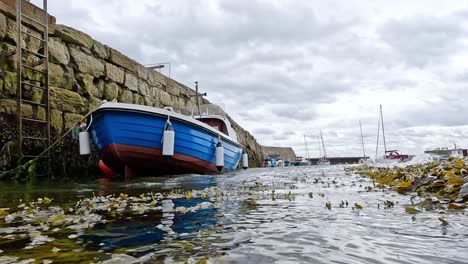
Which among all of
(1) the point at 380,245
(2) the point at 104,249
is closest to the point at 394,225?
(1) the point at 380,245

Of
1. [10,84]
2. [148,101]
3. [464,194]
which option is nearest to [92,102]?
[10,84]

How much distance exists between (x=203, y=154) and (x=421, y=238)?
446 inches

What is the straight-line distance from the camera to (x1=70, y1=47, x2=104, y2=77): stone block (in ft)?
53.2

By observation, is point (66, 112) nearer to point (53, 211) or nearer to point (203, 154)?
point (203, 154)

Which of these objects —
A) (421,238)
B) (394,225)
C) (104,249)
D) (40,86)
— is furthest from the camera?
(40,86)

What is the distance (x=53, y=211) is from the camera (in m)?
4.14

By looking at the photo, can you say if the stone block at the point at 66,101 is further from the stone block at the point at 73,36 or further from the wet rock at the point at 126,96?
the wet rock at the point at 126,96

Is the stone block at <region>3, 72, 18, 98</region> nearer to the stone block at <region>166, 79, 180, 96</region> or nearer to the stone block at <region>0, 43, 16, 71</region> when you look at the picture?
the stone block at <region>0, 43, 16, 71</region>

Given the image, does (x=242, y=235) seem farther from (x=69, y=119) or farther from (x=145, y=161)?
(x=69, y=119)

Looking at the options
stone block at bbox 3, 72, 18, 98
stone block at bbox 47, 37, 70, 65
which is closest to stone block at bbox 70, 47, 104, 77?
stone block at bbox 47, 37, 70, 65

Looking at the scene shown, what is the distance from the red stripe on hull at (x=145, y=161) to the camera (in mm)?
11344

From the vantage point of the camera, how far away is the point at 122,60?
2005cm

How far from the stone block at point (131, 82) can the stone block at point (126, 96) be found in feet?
1.27

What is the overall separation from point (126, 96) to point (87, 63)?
319cm
